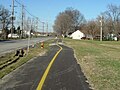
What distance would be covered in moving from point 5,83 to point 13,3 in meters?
80.8

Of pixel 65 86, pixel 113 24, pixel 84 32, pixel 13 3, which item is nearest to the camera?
pixel 65 86

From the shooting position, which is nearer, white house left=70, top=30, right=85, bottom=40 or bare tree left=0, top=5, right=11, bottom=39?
bare tree left=0, top=5, right=11, bottom=39

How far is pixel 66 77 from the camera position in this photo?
480 inches

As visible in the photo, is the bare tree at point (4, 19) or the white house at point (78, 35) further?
the white house at point (78, 35)

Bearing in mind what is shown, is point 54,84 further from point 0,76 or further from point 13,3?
point 13,3

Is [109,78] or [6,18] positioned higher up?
[6,18]

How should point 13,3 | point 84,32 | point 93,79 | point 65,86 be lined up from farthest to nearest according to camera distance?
1. point 84,32
2. point 13,3
3. point 93,79
4. point 65,86

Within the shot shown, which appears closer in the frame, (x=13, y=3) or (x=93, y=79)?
(x=93, y=79)

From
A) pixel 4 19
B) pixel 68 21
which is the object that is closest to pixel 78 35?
pixel 68 21

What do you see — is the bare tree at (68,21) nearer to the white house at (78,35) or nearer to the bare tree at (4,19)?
the white house at (78,35)

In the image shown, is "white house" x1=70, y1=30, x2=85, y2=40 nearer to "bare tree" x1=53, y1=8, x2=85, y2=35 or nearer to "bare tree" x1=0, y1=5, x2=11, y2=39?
"bare tree" x1=53, y1=8, x2=85, y2=35

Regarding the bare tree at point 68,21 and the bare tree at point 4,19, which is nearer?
the bare tree at point 4,19

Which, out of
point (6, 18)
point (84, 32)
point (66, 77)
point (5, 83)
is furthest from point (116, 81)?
point (84, 32)

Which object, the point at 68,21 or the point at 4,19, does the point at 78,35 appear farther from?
the point at 4,19
